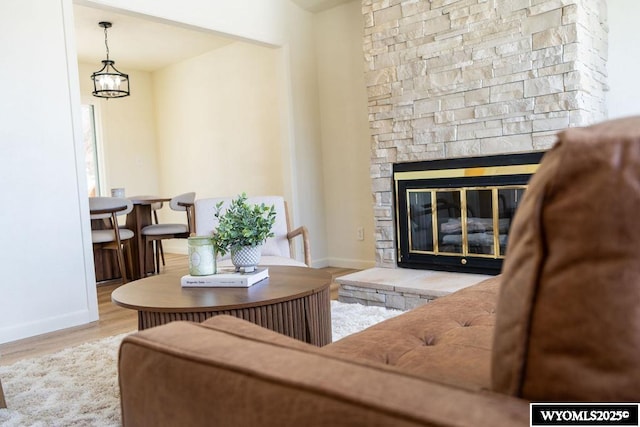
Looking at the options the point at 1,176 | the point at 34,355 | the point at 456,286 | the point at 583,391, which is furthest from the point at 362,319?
the point at 583,391

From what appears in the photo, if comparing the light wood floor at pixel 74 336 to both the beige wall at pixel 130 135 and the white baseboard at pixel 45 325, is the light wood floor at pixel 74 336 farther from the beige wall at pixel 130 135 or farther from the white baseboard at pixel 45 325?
the beige wall at pixel 130 135

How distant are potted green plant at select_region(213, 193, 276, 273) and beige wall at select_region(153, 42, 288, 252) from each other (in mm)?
2781

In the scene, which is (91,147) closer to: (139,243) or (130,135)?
(130,135)

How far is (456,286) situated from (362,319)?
64cm

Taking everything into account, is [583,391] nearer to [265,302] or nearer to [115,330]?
[265,302]

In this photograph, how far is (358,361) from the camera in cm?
67

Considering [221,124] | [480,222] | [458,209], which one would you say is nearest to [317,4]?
[221,124]

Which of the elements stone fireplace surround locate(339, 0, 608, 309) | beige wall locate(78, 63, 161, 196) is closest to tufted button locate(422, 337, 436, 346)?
stone fireplace surround locate(339, 0, 608, 309)

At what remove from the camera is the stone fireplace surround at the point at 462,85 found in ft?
10.0

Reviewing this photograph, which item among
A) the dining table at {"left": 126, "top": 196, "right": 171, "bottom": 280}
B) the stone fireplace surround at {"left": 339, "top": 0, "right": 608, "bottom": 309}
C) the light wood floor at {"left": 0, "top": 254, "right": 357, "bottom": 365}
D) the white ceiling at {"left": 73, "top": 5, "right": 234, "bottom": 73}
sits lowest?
the light wood floor at {"left": 0, "top": 254, "right": 357, "bottom": 365}

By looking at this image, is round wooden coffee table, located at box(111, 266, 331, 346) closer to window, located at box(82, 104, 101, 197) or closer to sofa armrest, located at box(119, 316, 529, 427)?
sofa armrest, located at box(119, 316, 529, 427)

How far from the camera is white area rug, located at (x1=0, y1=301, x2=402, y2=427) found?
188 cm

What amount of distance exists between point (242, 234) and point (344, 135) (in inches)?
117

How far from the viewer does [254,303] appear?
172cm
